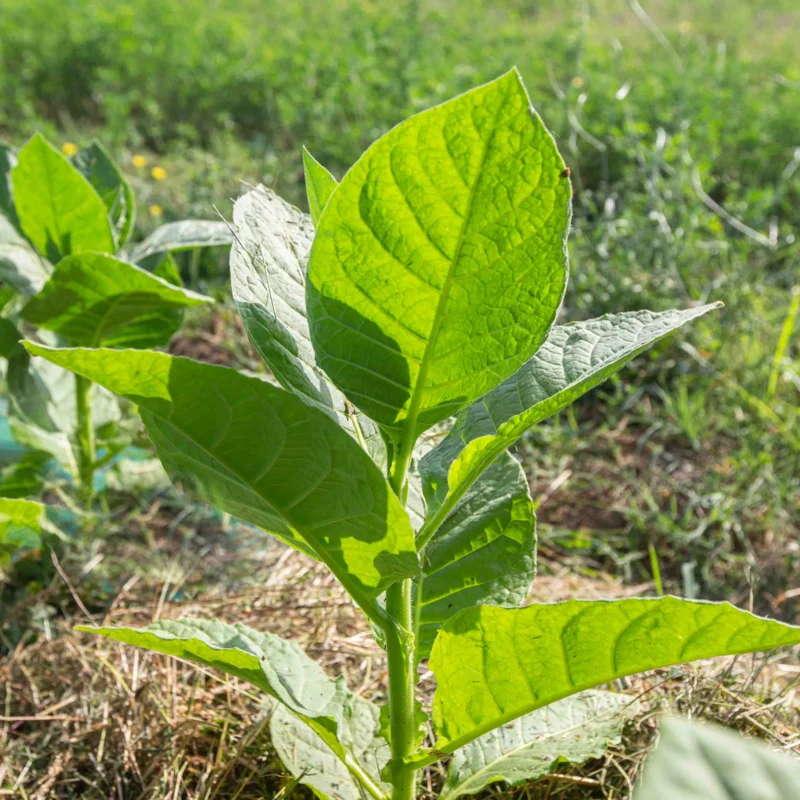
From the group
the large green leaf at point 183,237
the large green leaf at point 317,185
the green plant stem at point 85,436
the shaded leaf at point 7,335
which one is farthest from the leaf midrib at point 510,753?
the shaded leaf at point 7,335

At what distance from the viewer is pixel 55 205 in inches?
66.6

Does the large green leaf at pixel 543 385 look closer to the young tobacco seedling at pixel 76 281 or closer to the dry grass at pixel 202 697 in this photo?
the dry grass at pixel 202 697

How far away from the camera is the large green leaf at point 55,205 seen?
1.64m

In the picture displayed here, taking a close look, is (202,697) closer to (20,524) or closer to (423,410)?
(20,524)

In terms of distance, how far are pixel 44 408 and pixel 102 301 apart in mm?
402

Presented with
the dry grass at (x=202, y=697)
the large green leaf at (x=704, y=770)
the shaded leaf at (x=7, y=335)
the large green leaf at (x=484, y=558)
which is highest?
the large green leaf at (x=704, y=770)

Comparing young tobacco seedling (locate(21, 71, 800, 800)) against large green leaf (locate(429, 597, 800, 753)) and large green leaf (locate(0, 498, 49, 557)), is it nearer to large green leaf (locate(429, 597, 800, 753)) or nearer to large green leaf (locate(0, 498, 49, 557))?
large green leaf (locate(429, 597, 800, 753))

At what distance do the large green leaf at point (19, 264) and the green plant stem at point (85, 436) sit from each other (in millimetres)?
225

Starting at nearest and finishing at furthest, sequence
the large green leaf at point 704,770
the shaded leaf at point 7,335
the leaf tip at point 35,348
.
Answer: the large green leaf at point 704,770 → the leaf tip at point 35,348 → the shaded leaf at point 7,335

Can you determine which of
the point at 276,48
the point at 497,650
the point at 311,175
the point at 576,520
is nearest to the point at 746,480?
the point at 576,520

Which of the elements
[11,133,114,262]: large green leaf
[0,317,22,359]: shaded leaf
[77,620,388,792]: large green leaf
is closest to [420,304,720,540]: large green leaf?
[77,620,388,792]: large green leaf

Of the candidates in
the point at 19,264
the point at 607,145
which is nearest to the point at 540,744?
the point at 19,264

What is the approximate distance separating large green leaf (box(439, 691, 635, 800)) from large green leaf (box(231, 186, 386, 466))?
395 millimetres

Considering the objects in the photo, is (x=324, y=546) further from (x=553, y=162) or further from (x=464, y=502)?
(x=553, y=162)
